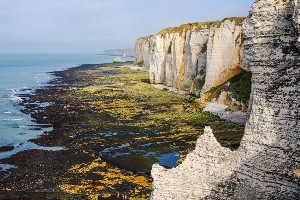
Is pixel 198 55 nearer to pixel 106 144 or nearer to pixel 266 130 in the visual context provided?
pixel 106 144

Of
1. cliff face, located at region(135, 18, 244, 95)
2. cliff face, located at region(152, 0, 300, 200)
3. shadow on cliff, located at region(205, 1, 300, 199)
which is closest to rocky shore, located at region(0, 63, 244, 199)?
cliff face, located at region(135, 18, 244, 95)

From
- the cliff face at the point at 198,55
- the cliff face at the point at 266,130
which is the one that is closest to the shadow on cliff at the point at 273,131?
the cliff face at the point at 266,130

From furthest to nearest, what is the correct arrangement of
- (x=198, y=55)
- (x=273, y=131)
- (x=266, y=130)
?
(x=198, y=55), (x=266, y=130), (x=273, y=131)

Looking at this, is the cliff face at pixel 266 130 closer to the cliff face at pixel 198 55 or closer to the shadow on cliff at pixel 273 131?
the shadow on cliff at pixel 273 131

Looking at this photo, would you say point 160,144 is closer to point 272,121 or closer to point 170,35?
point 272,121

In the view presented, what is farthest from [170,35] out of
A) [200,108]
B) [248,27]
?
[248,27]

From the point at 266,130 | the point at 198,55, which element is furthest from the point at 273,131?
the point at 198,55
